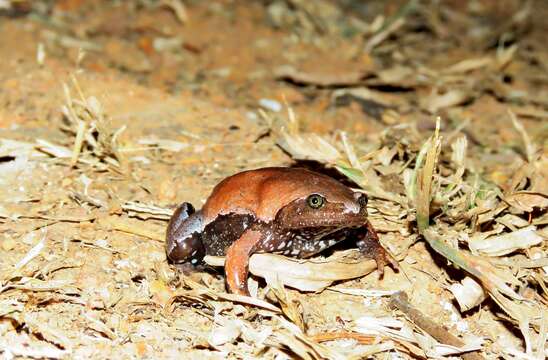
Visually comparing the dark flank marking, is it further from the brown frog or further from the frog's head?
the frog's head

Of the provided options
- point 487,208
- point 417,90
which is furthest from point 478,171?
point 417,90

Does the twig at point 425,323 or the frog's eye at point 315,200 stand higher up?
the frog's eye at point 315,200

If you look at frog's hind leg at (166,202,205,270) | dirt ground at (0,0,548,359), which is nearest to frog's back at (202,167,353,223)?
frog's hind leg at (166,202,205,270)

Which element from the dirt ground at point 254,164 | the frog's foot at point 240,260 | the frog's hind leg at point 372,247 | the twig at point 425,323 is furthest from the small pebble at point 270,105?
the twig at point 425,323

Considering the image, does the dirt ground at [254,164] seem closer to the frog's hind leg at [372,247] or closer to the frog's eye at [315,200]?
the frog's hind leg at [372,247]

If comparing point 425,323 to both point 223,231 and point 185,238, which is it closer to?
point 223,231

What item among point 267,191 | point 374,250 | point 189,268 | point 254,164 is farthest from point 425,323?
point 254,164
